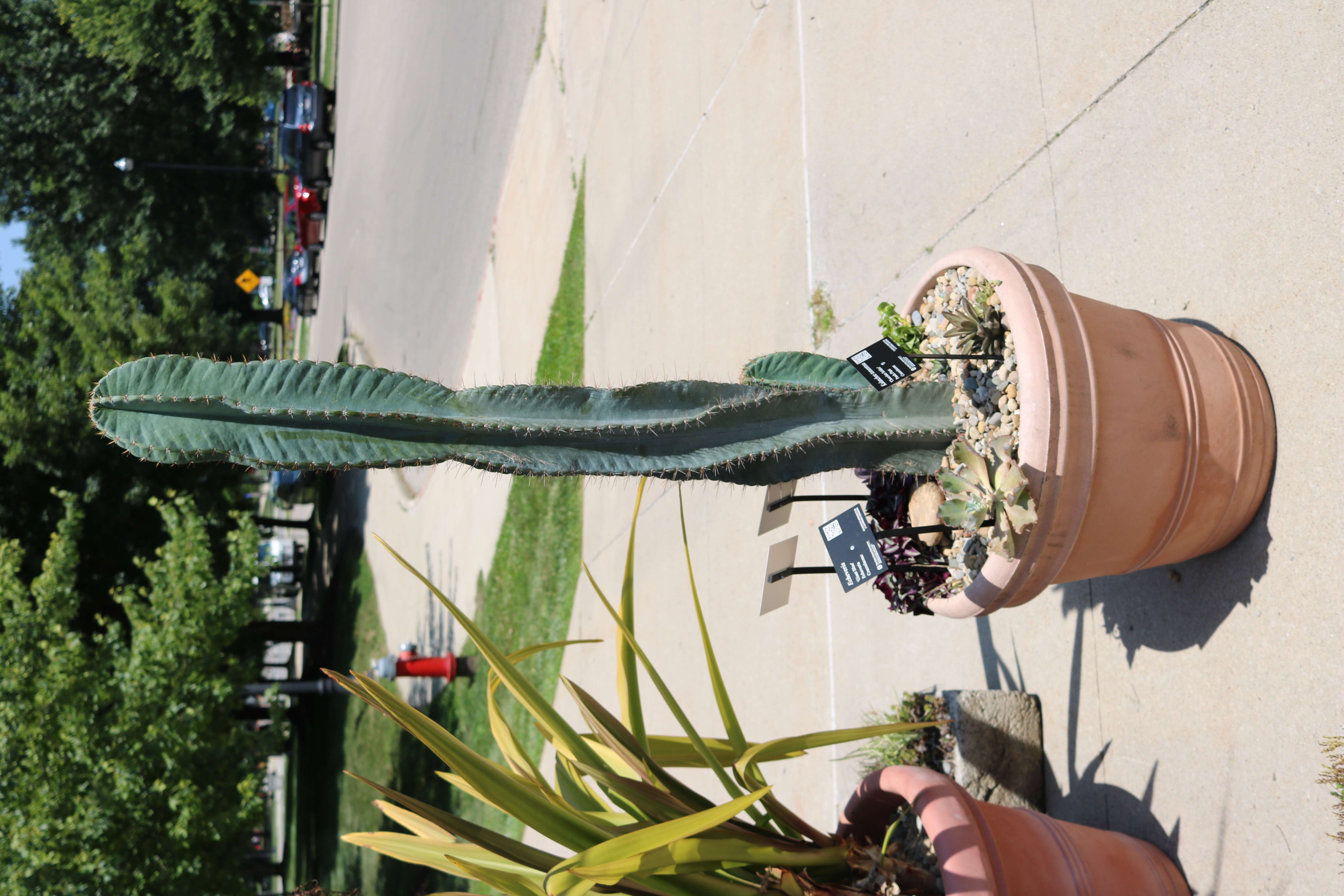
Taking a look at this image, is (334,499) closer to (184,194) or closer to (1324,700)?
(184,194)

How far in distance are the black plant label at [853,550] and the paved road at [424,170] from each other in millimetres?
8581

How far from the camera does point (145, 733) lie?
23.9ft

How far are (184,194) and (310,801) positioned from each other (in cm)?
1352

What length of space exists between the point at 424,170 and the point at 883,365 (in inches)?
452

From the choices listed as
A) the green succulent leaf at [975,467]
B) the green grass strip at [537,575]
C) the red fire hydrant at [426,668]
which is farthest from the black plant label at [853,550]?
the red fire hydrant at [426,668]

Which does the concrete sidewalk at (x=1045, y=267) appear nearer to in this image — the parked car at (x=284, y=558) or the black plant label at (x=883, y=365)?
the black plant label at (x=883, y=365)

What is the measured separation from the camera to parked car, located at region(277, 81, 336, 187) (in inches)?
683

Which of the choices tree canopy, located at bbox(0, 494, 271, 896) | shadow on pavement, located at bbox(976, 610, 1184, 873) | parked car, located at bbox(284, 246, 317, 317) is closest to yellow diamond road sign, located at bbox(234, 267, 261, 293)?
parked car, located at bbox(284, 246, 317, 317)

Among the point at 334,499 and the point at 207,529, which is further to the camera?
the point at 334,499

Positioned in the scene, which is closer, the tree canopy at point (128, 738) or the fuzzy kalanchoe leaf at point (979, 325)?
the fuzzy kalanchoe leaf at point (979, 325)

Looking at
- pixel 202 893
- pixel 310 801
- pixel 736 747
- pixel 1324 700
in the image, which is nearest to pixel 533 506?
pixel 202 893

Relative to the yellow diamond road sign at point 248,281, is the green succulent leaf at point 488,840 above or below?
below

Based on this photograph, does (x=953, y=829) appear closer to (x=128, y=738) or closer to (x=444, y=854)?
(x=444, y=854)

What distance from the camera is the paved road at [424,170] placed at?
437 inches
